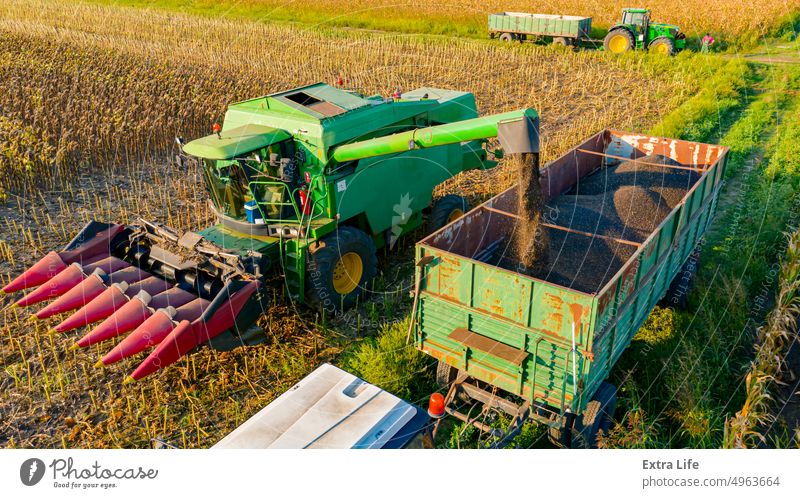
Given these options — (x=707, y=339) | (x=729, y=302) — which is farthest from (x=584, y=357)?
(x=729, y=302)

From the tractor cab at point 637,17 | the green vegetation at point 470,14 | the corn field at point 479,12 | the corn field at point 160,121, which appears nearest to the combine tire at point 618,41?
the tractor cab at point 637,17

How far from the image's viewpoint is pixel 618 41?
23391 millimetres

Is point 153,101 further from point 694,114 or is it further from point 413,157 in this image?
point 694,114

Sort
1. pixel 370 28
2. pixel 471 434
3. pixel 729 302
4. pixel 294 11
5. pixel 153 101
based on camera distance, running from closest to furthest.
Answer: pixel 471 434 → pixel 729 302 → pixel 153 101 → pixel 370 28 → pixel 294 11

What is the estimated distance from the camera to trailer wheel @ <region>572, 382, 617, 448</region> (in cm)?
550

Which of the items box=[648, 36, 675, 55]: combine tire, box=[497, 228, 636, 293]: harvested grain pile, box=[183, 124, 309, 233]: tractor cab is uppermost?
box=[648, 36, 675, 55]: combine tire

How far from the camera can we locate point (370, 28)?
28109 mm

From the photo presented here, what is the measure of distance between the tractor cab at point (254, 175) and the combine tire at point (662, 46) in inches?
749

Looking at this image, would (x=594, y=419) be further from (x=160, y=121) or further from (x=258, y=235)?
(x=160, y=121)

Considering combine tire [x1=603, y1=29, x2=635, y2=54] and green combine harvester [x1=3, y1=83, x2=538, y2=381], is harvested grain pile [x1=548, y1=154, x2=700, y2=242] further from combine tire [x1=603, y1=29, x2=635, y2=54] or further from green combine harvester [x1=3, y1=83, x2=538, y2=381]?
combine tire [x1=603, y1=29, x2=635, y2=54]

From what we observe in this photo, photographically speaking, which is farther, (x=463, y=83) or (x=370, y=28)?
(x=370, y=28)

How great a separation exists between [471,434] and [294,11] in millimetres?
28345

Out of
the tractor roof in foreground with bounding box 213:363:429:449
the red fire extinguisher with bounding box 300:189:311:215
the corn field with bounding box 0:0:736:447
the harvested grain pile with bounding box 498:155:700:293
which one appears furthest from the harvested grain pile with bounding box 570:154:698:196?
the tractor roof in foreground with bounding box 213:363:429:449

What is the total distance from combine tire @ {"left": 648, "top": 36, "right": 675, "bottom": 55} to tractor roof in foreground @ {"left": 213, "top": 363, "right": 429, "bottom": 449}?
21.5m
